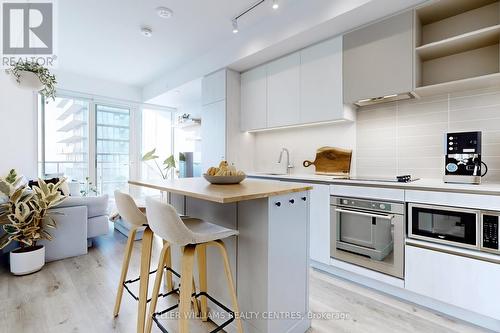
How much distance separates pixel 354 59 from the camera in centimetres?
248

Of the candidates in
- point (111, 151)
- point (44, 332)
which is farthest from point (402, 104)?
point (111, 151)

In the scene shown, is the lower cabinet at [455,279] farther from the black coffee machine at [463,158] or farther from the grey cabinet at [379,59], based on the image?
the grey cabinet at [379,59]

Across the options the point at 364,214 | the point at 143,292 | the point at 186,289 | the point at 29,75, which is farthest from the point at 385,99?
the point at 29,75

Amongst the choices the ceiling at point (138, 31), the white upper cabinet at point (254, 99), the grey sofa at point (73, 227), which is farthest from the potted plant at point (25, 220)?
the white upper cabinet at point (254, 99)

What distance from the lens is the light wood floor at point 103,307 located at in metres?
1.70

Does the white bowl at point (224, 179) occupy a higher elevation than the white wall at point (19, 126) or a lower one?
lower

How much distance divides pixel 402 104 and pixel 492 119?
27.4 inches

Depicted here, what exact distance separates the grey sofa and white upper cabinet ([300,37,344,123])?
286 cm

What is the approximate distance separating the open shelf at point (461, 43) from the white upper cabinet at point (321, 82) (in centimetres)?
74

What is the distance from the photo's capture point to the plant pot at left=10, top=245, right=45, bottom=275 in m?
2.43

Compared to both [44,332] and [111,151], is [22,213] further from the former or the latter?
[111,151]

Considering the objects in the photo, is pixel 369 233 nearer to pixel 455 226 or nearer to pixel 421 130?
pixel 455 226

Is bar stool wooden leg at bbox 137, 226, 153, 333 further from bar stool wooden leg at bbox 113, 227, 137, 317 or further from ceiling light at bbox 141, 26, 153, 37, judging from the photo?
ceiling light at bbox 141, 26, 153, 37

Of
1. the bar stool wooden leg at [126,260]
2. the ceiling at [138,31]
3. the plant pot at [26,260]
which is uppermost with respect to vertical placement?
the ceiling at [138,31]
